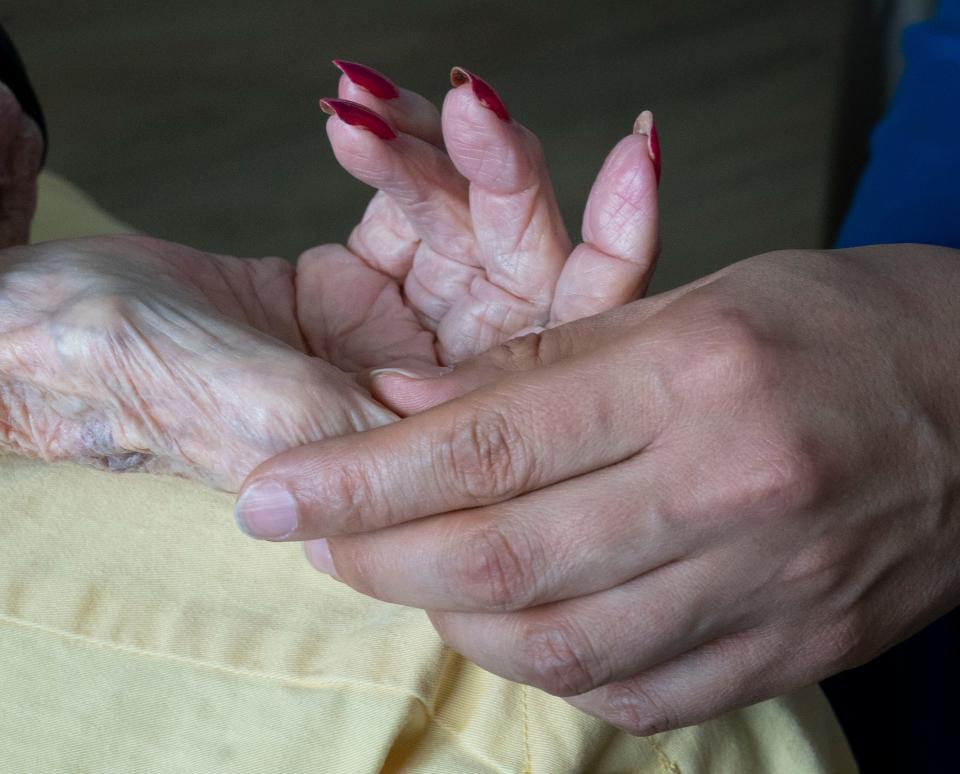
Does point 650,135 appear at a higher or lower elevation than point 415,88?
higher

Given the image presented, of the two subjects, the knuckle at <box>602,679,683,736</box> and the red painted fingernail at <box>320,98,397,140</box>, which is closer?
the knuckle at <box>602,679,683,736</box>

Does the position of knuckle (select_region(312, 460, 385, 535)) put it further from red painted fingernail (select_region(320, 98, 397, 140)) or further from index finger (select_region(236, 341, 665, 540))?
red painted fingernail (select_region(320, 98, 397, 140))

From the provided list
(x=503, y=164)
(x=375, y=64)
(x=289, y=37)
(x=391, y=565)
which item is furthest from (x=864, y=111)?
(x=289, y=37)

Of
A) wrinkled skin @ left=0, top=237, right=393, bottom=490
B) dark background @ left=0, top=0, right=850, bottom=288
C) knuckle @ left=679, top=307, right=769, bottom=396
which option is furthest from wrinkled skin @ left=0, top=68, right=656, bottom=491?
dark background @ left=0, top=0, right=850, bottom=288

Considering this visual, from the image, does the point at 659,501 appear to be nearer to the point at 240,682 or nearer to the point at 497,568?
the point at 497,568

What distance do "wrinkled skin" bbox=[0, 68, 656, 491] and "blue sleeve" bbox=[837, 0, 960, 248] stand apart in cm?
59

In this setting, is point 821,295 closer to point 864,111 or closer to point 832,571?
point 832,571

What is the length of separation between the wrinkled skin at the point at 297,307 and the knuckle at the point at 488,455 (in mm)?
119

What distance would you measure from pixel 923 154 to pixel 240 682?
1.05 m

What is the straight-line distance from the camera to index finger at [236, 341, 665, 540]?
0.63 meters

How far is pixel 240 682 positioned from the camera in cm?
70

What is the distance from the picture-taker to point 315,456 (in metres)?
0.64

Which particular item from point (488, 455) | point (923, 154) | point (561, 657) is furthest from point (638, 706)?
point (923, 154)

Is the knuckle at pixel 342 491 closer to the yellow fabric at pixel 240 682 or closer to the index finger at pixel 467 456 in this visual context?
the index finger at pixel 467 456
